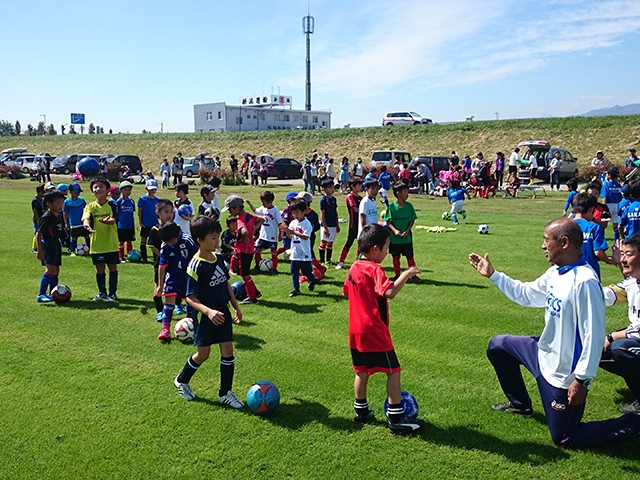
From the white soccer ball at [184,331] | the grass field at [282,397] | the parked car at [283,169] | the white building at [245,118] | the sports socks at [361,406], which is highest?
the white building at [245,118]

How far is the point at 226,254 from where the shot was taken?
32.9 feet

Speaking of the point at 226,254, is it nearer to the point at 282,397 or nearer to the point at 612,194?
the point at 282,397

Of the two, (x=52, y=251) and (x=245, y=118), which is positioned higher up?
(x=245, y=118)

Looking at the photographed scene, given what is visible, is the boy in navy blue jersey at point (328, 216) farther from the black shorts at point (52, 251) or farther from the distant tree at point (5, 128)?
the distant tree at point (5, 128)

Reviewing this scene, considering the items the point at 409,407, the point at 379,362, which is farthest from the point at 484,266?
the point at 409,407

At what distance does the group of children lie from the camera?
491 cm

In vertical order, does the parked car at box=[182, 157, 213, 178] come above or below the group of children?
above

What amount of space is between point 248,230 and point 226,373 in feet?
14.6

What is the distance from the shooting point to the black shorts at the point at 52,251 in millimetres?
9275

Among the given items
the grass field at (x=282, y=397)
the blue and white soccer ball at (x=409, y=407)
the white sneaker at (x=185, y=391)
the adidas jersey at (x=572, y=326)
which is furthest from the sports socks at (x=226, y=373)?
the adidas jersey at (x=572, y=326)

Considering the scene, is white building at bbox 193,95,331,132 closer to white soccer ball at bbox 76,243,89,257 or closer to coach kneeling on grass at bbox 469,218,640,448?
white soccer ball at bbox 76,243,89,257

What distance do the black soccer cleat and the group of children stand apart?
3.20 feet

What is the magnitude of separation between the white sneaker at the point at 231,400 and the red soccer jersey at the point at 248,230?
4179 millimetres

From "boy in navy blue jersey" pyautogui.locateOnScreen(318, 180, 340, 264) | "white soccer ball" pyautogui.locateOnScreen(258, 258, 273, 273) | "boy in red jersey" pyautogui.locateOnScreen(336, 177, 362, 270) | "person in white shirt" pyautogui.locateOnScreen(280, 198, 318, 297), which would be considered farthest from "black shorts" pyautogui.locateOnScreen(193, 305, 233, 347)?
"boy in red jersey" pyautogui.locateOnScreen(336, 177, 362, 270)
